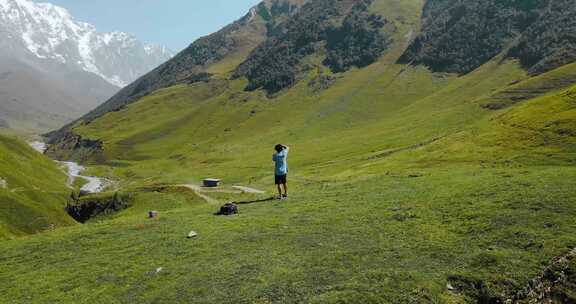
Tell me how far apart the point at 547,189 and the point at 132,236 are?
91.5ft

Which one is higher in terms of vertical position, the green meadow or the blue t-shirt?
the blue t-shirt

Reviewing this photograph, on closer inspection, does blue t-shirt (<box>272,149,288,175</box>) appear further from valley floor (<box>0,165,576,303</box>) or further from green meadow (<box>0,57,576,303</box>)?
valley floor (<box>0,165,576,303</box>)

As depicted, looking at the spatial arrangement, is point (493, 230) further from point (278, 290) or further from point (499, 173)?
point (499, 173)

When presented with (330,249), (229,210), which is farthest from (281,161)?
(330,249)

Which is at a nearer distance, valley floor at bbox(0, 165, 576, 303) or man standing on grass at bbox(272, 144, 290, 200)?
valley floor at bbox(0, 165, 576, 303)


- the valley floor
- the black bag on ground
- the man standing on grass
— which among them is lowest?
the valley floor

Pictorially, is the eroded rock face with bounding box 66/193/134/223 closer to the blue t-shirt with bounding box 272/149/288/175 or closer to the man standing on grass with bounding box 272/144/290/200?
the man standing on grass with bounding box 272/144/290/200

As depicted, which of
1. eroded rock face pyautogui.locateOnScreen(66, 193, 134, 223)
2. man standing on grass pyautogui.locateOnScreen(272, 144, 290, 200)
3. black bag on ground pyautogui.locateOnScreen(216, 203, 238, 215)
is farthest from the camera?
eroded rock face pyautogui.locateOnScreen(66, 193, 134, 223)

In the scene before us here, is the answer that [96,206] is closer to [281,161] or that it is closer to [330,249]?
[281,161]

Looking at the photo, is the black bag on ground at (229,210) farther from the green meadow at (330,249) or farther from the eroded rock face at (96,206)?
the eroded rock face at (96,206)

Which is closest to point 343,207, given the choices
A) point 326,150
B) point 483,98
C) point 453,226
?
point 453,226

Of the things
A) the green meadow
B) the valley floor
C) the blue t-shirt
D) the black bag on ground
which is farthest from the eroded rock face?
the blue t-shirt

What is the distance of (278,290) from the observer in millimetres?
20953

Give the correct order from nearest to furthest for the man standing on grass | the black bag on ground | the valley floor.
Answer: the valley floor < the black bag on ground < the man standing on grass
